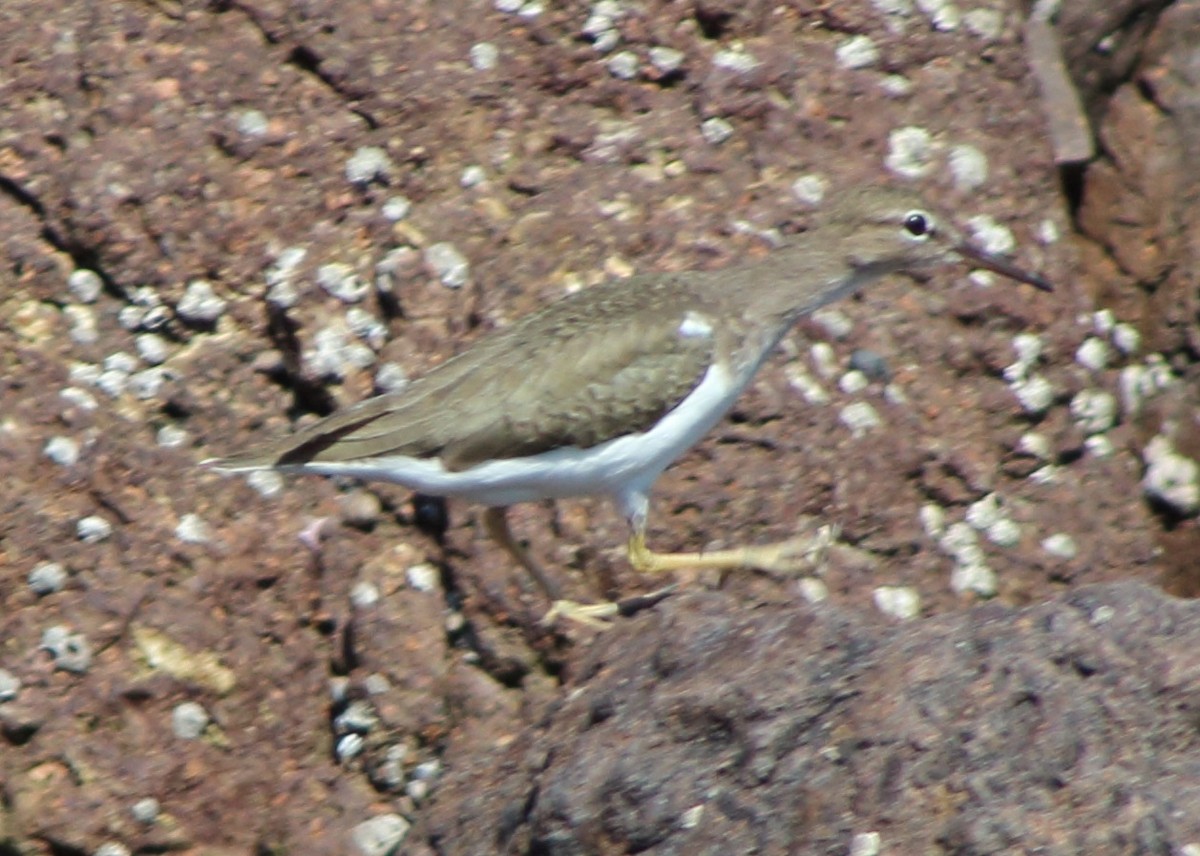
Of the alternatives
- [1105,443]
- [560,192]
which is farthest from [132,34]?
[1105,443]

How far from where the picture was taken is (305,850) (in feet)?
21.7

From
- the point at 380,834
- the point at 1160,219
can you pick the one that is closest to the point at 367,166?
the point at 380,834

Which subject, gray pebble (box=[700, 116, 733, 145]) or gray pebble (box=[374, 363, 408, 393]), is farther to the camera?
gray pebble (box=[700, 116, 733, 145])

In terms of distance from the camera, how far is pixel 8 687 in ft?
21.4

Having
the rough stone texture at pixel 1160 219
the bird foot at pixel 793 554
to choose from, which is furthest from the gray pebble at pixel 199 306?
the rough stone texture at pixel 1160 219

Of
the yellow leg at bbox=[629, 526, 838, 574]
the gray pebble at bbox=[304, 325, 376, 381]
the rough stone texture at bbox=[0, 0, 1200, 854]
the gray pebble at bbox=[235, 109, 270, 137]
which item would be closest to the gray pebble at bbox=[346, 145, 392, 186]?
the rough stone texture at bbox=[0, 0, 1200, 854]

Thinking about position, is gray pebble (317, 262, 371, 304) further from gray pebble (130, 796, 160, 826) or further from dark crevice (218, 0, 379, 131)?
gray pebble (130, 796, 160, 826)

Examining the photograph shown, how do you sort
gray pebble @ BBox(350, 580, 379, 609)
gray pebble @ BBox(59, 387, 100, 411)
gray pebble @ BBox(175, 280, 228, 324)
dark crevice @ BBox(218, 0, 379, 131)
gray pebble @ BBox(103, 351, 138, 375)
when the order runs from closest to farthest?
gray pebble @ BBox(350, 580, 379, 609)
gray pebble @ BBox(59, 387, 100, 411)
gray pebble @ BBox(103, 351, 138, 375)
gray pebble @ BBox(175, 280, 228, 324)
dark crevice @ BBox(218, 0, 379, 131)

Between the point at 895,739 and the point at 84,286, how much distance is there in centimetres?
413

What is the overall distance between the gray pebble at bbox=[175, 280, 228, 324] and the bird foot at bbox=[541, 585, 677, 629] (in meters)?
1.87

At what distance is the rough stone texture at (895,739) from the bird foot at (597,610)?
3.79 ft

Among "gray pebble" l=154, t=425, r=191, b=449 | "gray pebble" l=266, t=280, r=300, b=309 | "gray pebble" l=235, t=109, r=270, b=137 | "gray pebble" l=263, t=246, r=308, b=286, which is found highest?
"gray pebble" l=235, t=109, r=270, b=137

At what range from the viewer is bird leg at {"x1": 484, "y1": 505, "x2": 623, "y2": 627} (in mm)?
6688

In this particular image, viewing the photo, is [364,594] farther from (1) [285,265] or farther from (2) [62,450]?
(1) [285,265]
